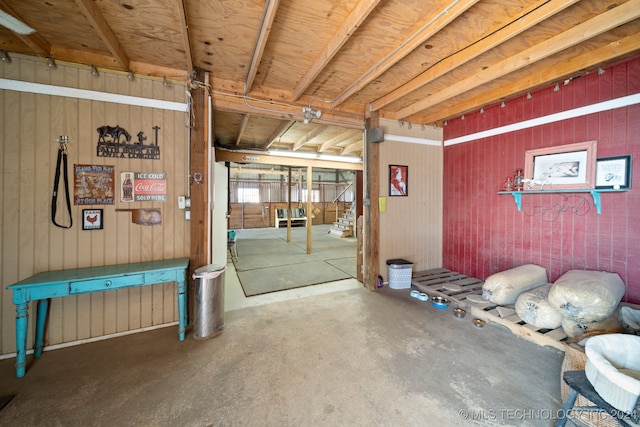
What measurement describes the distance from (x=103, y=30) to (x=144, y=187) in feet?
4.58

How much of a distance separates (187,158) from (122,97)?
2.77 ft

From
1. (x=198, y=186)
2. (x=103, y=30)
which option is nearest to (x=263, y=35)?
(x=103, y=30)

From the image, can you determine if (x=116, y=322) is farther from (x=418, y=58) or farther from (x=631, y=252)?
(x=631, y=252)

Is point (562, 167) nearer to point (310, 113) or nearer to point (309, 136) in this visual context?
point (310, 113)

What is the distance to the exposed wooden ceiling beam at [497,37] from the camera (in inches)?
72.4

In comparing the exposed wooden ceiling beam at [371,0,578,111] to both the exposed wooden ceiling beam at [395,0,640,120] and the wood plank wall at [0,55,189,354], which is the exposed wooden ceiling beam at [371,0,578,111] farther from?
the wood plank wall at [0,55,189,354]

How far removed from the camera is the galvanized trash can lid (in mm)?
2508

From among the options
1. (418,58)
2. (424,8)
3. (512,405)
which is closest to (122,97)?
(424,8)

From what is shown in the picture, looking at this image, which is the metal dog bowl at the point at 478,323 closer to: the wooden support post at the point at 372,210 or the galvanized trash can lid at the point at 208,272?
the wooden support post at the point at 372,210

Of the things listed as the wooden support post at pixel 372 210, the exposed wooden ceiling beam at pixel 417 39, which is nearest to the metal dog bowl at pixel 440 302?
the wooden support post at pixel 372 210

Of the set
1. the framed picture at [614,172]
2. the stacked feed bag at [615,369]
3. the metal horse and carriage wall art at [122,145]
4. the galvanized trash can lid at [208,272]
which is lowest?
the stacked feed bag at [615,369]

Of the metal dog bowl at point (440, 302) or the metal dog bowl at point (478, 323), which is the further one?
the metal dog bowl at point (440, 302)

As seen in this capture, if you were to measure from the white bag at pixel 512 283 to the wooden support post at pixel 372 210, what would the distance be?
1484 mm

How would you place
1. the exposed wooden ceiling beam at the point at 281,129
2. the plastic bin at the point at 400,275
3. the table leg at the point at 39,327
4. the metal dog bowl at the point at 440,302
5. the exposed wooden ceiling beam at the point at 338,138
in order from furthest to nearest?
the exposed wooden ceiling beam at the point at 338,138
the exposed wooden ceiling beam at the point at 281,129
the plastic bin at the point at 400,275
the metal dog bowl at the point at 440,302
the table leg at the point at 39,327
